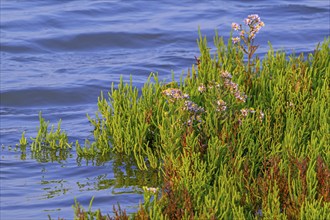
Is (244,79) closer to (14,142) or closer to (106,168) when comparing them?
(106,168)

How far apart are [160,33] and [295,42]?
215 centimetres

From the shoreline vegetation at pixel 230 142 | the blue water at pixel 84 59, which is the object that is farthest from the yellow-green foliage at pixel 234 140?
the blue water at pixel 84 59

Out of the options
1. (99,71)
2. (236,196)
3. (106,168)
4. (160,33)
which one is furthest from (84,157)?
(160,33)

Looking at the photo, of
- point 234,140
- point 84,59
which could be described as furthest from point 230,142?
point 84,59

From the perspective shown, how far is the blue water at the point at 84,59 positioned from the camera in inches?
282

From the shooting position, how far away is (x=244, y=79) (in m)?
7.73

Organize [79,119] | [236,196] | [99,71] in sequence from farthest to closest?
[99,71], [79,119], [236,196]

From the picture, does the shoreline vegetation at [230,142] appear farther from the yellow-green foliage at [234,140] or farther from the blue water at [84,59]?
the blue water at [84,59]

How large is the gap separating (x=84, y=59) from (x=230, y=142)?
6.50m

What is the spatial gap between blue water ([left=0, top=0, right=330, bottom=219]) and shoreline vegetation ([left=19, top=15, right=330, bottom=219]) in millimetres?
276

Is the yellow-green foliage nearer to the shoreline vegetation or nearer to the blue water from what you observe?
the shoreline vegetation

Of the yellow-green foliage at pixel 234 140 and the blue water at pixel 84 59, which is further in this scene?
the blue water at pixel 84 59

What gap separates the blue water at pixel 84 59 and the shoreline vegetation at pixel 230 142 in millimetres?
276

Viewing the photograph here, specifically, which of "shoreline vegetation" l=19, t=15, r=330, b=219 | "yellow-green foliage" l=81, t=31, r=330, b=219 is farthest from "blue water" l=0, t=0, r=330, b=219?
"yellow-green foliage" l=81, t=31, r=330, b=219
